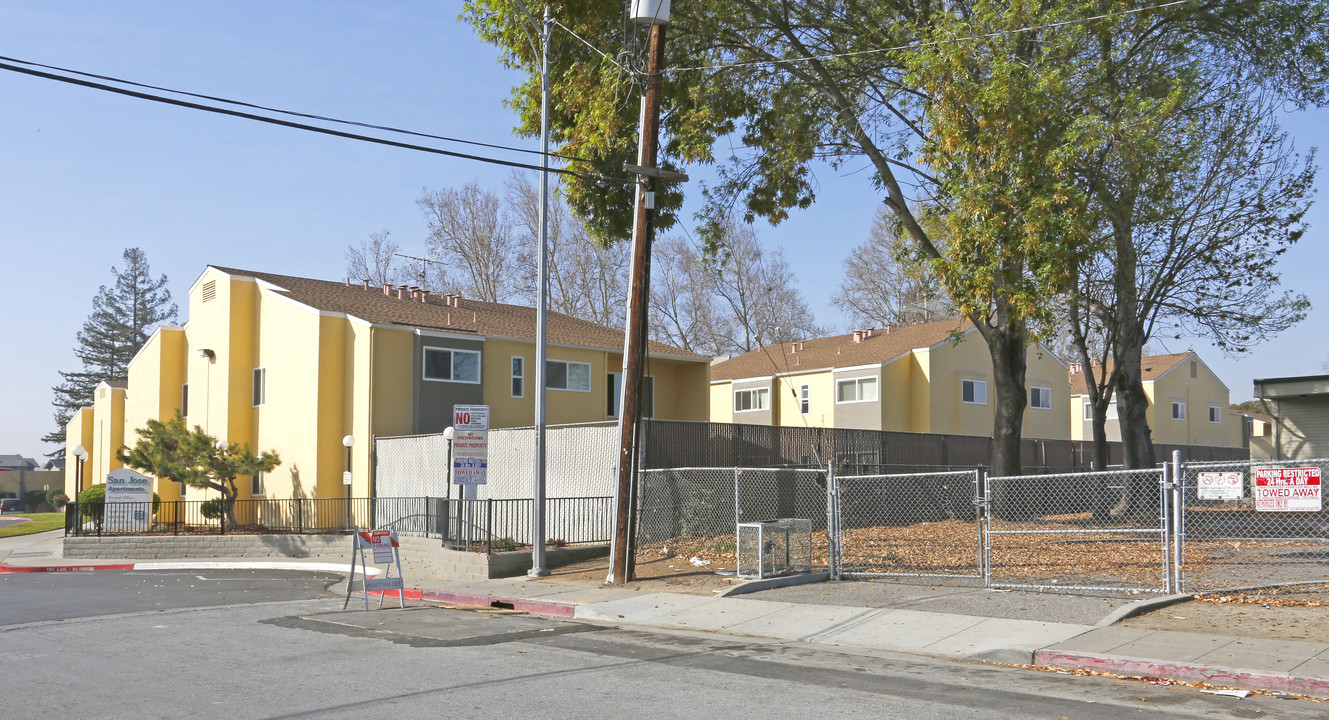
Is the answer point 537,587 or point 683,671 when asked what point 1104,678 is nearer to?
point 683,671

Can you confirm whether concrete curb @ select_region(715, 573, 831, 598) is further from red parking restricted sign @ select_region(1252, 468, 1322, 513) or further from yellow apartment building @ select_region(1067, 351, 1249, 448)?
yellow apartment building @ select_region(1067, 351, 1249, 448)

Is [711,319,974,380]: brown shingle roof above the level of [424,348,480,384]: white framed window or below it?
above

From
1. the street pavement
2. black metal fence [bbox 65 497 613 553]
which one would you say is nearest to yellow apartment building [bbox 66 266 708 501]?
black metal fence [bbox 65 497 613 553]

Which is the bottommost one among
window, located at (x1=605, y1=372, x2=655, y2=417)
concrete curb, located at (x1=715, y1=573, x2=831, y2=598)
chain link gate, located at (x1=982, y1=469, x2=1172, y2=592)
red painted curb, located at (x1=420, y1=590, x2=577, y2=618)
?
red painted curb, located at (x1=420, y1=590, x2=577, y2=618)

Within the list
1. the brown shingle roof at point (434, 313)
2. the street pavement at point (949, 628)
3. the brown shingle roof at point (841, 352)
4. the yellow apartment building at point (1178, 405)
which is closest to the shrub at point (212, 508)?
the brown shingle roof at point (434, 313)

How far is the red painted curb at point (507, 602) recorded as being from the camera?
14125 millimetres

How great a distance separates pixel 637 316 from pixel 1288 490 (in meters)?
9.05

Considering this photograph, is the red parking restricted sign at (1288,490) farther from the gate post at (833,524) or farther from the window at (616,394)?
the window at (616,394)

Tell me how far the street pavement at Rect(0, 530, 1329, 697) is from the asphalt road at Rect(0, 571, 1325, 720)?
1.43 feet

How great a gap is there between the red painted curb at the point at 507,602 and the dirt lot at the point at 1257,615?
7112mm

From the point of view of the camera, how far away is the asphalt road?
301 inches

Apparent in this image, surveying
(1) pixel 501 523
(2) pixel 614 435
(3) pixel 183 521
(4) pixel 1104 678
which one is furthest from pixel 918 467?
(3) pixel 183 521

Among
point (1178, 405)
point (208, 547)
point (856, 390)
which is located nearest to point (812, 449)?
point (208, 547)

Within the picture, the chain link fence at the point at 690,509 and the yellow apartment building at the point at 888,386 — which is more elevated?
the yellow apartment building at the point at 888,386
